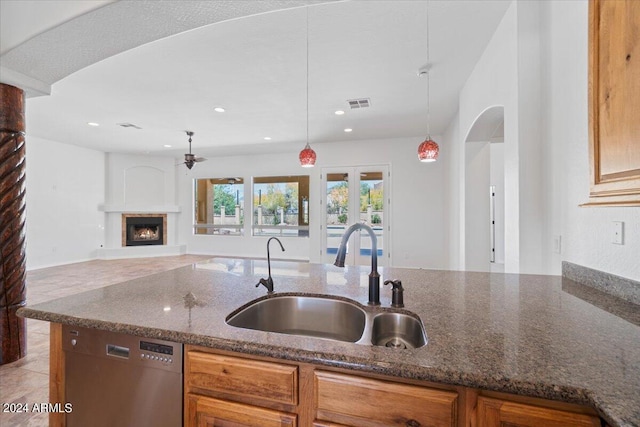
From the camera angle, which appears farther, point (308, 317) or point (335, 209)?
point (335, 209)

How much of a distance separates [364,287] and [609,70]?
141cm

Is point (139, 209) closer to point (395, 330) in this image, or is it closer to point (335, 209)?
point (335, 209)

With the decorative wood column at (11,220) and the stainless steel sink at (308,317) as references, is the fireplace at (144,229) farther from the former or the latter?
the stainless steel sink at (308,317)

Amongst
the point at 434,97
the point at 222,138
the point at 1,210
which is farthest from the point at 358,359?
the point at 222,138

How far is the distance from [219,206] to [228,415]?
812 centimetres

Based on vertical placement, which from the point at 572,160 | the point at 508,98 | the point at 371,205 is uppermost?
the point at 508,98

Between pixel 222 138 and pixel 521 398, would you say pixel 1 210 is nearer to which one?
pixel 521 398

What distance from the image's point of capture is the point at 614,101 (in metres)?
1.09

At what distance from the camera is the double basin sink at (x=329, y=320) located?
119 cm

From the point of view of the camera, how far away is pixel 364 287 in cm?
159

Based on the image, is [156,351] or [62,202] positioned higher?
[62,202]

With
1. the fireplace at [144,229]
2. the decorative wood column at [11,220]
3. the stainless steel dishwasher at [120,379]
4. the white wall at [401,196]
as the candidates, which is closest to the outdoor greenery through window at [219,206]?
the fireplace at [144,229]

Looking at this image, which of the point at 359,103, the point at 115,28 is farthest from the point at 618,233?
the point at 359,103

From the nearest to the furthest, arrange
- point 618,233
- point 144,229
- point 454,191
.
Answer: point 618,233, point 454,191, point 144,229
